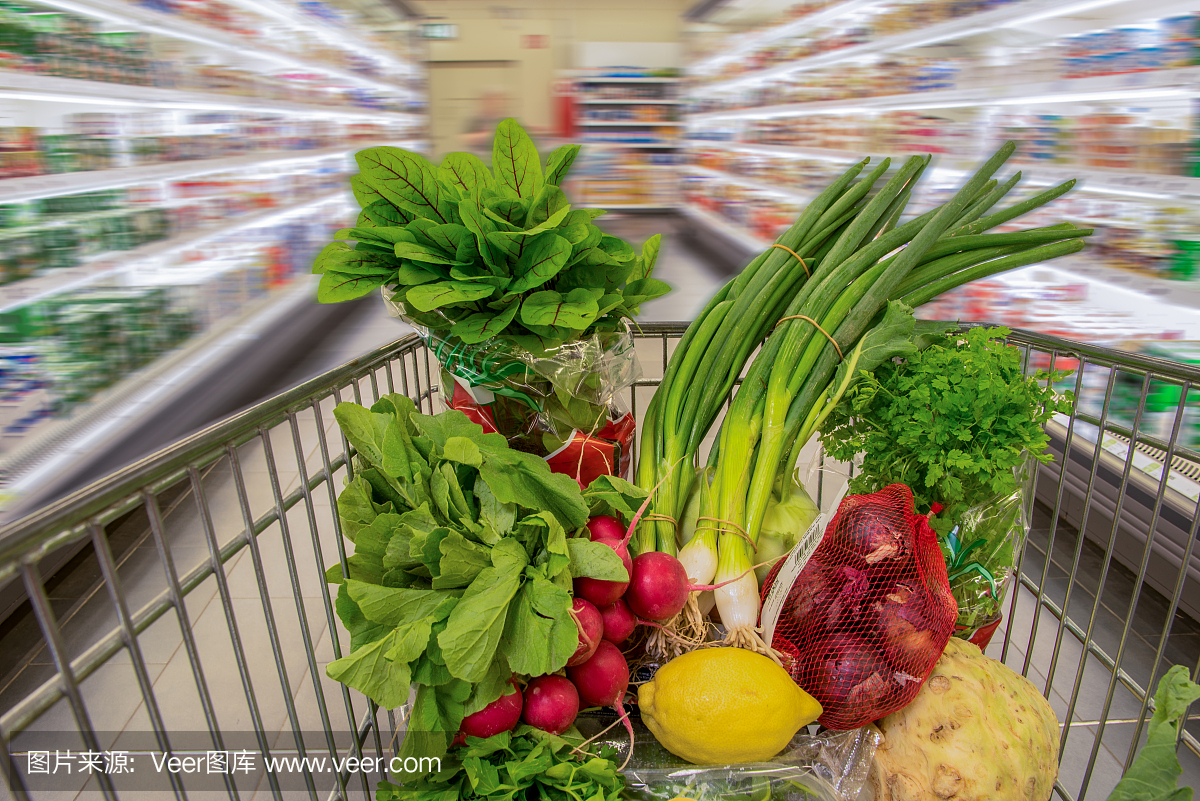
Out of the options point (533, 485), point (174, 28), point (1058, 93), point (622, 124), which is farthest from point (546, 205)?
point (622, 124)

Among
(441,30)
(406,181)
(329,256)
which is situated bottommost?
(329,256)

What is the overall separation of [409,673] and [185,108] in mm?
3272

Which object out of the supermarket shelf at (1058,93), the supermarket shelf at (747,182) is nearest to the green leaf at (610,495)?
the supermarket shelf at (1058,93)

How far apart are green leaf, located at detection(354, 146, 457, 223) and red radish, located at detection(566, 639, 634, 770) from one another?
68 centimetres

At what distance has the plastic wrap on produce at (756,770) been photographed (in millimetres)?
889

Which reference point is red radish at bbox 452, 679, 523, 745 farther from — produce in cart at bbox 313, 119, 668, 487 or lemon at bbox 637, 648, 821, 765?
produce in cart at bbox 313, 119, 668, 487

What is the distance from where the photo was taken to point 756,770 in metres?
0.91

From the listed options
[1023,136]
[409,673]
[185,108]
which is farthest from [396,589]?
[185,108]

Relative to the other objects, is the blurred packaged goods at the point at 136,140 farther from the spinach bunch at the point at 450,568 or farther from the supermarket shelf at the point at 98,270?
the spinach bunch at the point at 450,568

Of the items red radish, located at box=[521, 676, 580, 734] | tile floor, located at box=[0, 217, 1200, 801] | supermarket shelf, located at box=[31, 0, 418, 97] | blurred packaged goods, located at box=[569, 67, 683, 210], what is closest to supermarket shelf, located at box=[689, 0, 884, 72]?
blurred packaged goods, located at box=[569, 67, 683, 210]

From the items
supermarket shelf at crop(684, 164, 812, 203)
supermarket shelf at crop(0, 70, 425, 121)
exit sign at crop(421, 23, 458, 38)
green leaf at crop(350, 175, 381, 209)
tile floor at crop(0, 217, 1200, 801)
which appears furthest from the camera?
exit sign at crop(421, 23, 458, 38)

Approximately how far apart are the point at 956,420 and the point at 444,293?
778mm

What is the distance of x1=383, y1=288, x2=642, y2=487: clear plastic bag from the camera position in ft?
3.56

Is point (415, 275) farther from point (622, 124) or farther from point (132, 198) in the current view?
point (622, 124)
